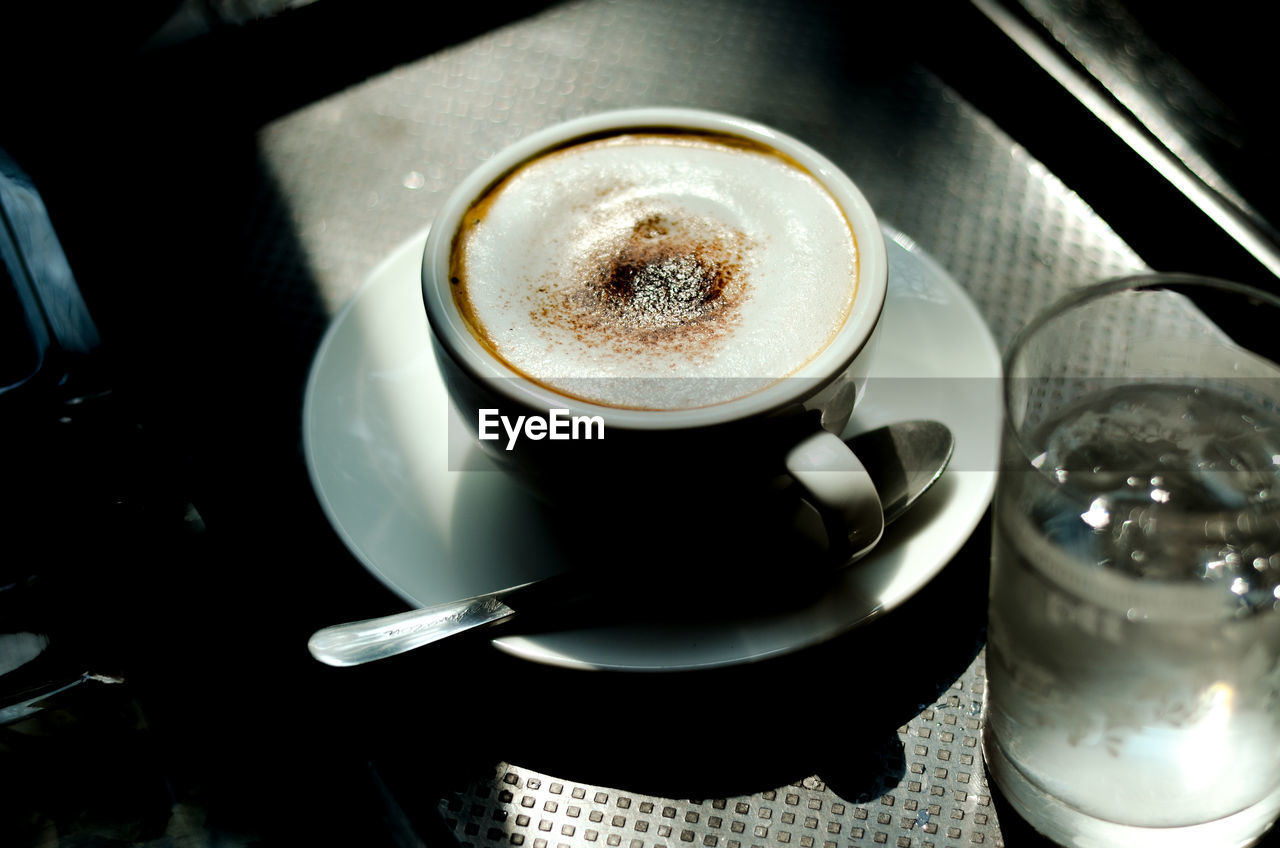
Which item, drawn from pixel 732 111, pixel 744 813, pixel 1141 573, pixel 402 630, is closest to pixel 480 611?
pixel 402 630

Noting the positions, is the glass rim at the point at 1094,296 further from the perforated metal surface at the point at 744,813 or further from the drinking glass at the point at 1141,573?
the perforated metal surface at the point at 744,813

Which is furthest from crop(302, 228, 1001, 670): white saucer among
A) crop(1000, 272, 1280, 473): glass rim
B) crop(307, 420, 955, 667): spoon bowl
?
crop(1000, 272, 1280, 473): glass rim

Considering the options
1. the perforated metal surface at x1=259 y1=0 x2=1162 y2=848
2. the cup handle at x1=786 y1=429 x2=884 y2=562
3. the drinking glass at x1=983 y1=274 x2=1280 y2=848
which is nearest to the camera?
the drinking glass at x1=983 y1=274 x2=1280 y2=848

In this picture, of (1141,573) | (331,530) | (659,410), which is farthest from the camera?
(331,530)

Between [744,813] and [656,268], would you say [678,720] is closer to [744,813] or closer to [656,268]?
[744,813]

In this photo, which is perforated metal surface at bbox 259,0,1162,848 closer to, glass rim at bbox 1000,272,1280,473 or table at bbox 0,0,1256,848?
table at bbox 0,0,1256,848

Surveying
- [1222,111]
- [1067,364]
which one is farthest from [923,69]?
[1067,364]

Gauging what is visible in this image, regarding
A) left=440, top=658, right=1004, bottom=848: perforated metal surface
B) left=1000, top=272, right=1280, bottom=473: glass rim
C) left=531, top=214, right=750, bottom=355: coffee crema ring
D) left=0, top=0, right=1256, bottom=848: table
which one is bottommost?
left=440, top=658, right=1004, bottom=848: perforated metal surface

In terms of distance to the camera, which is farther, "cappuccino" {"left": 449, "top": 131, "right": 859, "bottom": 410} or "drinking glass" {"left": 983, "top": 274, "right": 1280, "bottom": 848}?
"cappuccino" {"left": 449, "top": 131, "right": 859, "bottom": 410}
